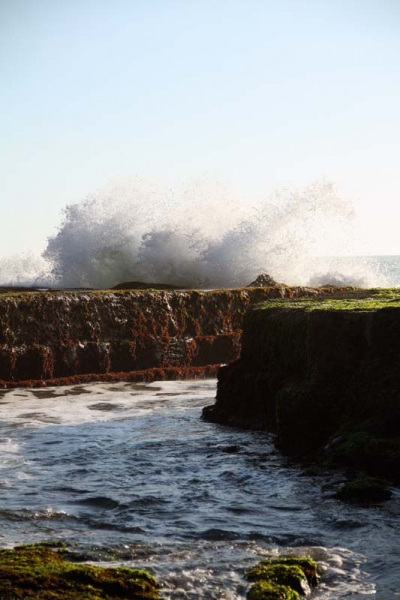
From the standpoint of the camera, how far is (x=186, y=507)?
22.0 feet

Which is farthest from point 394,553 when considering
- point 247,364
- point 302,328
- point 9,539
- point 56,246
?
point 56,246

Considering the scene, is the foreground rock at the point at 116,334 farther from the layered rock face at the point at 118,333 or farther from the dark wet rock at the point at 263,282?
the dark wet rock at the point at 263,282

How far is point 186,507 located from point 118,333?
26.8 ft

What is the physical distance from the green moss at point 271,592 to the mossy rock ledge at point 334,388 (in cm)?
262

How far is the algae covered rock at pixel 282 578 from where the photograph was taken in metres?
4.84

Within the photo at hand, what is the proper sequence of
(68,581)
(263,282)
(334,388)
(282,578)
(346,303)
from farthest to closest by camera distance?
1. (263,282)
2. (346,303)
3. (334,388)
4. (282,578)
5. (68,581)

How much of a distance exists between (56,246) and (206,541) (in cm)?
2078

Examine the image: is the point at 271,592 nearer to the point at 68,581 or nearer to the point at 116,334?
the point at 68,581

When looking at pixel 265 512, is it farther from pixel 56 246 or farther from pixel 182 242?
Answer: pixel 56 246

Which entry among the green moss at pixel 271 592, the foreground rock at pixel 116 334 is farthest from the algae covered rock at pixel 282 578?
the foreground rock at pixel 116 334

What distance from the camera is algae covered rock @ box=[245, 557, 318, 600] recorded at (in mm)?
4839

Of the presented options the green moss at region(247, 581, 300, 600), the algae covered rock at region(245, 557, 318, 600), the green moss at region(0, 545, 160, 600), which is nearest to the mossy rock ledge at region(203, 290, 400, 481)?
the algae covered rock at region(245, 557, 318, 600)

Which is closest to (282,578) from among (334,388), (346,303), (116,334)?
(334,388)

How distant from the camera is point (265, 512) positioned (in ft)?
21.5
